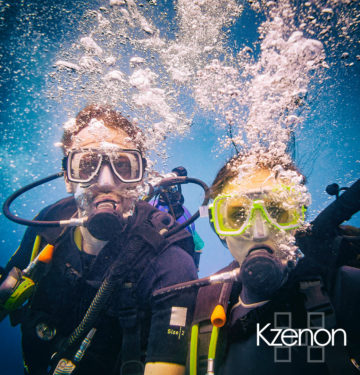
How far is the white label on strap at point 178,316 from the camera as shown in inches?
76.7

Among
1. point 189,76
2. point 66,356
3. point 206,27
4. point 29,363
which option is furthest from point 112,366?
point 206,27

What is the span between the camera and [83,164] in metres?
2.85

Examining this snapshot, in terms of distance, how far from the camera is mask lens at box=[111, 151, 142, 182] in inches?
113

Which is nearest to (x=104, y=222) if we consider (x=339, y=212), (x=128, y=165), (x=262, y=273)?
(x=128, y=165)

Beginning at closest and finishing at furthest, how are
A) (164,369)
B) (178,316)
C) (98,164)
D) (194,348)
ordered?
1. (164,369)
2. (194,348)
3. (178,316)
4. (98,164)

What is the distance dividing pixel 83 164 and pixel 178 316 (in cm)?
234

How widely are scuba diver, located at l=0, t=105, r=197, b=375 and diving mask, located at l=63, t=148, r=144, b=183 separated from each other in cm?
1

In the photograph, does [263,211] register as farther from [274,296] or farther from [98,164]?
[98,164]

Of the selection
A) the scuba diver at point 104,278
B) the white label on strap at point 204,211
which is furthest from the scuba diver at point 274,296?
the scuba diver at point 104,278

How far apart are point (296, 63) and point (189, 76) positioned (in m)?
2.15

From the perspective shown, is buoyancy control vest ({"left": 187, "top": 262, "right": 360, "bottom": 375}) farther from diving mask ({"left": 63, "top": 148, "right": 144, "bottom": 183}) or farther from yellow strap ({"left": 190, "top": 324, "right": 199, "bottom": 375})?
diving mask ({"left": 63, "top": 148, "right": 144, "bottom": 183})

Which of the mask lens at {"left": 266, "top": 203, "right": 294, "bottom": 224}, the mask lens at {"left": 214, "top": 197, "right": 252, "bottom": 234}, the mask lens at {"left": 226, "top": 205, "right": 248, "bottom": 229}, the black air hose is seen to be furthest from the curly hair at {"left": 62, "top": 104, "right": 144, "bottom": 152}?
the black air hose

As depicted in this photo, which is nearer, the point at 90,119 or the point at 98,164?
the point at 98,164

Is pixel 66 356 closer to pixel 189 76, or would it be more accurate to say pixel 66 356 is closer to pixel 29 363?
pixel 29 363
